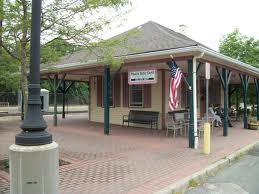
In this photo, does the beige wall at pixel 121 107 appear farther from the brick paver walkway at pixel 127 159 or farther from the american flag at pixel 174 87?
the american flag at pixel 174 87

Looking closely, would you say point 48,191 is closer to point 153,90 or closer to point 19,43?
point 19,43

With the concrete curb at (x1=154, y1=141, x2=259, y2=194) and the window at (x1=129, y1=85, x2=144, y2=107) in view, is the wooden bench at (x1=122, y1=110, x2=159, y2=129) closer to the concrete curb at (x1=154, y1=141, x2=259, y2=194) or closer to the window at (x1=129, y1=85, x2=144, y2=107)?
the window at (x1=129, y1=85, x2=144, y2=107)

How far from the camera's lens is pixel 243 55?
92.9 feet

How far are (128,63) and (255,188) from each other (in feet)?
24.0

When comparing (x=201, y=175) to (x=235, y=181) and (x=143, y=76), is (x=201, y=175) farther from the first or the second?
(x=143, y=76)

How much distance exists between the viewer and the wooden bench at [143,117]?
50.6 feet

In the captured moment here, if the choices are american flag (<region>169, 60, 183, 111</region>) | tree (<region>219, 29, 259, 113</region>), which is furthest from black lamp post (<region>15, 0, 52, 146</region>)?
tree (<region>219, 29, 259, 113</region>)

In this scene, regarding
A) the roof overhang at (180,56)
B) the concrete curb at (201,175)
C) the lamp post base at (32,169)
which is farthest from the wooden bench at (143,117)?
the lamp post base at (32,169)

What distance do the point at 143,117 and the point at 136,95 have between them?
1550mm

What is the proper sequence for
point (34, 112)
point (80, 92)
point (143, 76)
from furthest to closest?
point (80, 92) → point (143, 76) → point (34, 112)

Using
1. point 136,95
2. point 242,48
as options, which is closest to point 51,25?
point 136,95

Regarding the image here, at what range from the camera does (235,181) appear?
23.2ft

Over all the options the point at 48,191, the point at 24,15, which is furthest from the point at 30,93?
the point at 24,15

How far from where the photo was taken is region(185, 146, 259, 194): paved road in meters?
6.39
